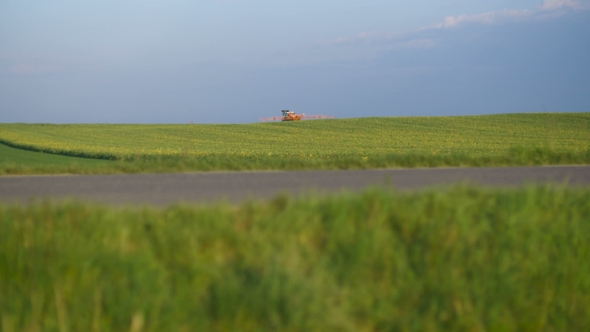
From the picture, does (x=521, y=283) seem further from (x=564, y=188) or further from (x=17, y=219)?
(x=17, y=219)

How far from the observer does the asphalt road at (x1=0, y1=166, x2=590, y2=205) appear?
7.23 meters

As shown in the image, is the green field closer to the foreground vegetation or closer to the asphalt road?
the asphalt road

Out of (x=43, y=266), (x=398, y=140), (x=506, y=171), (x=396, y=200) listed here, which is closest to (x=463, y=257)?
(x=396, y=200)

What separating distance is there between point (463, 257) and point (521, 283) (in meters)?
0.47

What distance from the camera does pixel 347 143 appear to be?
96.3 ft

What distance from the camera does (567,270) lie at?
16.3 ft

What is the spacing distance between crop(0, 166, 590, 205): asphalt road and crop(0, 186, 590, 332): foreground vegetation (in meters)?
1.76

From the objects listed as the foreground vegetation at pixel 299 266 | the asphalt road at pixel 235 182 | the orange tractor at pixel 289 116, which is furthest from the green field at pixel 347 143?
the orange tractor at pixel 289 116

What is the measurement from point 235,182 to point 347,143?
21.5m

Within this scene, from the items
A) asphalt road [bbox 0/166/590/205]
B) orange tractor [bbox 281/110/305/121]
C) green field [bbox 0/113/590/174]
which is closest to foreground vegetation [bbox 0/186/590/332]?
asphalt road [bbox 0/166/590/205]

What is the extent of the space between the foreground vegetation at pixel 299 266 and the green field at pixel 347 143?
4.39m

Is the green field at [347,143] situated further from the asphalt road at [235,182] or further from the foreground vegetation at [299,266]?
the foreground vegetation at [299,266]

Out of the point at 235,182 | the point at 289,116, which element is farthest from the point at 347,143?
the point at 289,116

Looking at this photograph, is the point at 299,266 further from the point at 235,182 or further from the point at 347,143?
the point at 347,143
